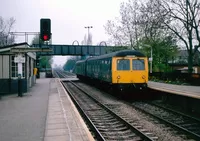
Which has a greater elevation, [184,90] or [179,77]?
[179,77]

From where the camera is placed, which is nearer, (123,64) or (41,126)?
(41,126)

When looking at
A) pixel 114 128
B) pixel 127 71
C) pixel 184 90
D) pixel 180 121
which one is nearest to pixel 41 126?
pixel 114 128

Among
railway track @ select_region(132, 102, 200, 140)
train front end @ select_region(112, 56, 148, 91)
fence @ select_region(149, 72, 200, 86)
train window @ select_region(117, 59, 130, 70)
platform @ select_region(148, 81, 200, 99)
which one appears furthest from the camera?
fence @ select_region(149, 72, 200, 86)

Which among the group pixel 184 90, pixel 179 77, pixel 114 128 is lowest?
pixel 114 128

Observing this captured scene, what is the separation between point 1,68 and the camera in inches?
851

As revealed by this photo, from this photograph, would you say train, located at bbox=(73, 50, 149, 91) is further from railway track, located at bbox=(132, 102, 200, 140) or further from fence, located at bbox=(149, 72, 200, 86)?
fence, located at bbox=(149, 72, 200, 86)

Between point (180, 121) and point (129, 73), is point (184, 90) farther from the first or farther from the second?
point (180, 121)

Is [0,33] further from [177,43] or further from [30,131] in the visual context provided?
[30,131]

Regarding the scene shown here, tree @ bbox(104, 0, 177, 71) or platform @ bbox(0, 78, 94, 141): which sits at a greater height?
tree @ bbox(104, 0, 177, 71)

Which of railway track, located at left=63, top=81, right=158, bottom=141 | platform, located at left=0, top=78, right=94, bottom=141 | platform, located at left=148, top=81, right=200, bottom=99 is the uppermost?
platform, located at left=148, top=81, right=200, bottom=99

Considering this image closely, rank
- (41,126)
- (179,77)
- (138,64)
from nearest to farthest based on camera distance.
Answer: (41,126)
(138,64)
(179,77)

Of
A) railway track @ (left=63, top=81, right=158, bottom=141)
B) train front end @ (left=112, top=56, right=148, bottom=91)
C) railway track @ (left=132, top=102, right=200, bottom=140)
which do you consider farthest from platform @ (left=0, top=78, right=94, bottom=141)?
train front end @ (left=112, top=56, right=148, bottom=91)

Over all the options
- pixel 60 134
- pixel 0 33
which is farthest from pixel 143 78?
pixel 0 33

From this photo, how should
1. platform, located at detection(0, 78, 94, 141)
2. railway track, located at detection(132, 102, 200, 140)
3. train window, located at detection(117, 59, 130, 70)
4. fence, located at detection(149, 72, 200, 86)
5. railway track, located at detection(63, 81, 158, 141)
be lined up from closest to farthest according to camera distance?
platform, located at detection(0, 78, 94, 141)
railway track, located at detection(63, 81, 158, 141)
railway track, located at detection(132, 102, 200, 140)
train window, located at detection(117, 59, 130, 70)
fence, located at detection(149, 72, 200, 86)
